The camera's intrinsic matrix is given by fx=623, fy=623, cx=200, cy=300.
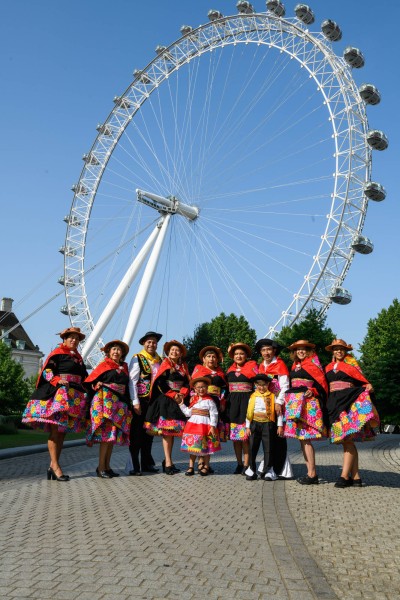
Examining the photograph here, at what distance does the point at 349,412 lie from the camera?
914 cm

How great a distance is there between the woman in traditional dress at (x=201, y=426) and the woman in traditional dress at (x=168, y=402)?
13cm

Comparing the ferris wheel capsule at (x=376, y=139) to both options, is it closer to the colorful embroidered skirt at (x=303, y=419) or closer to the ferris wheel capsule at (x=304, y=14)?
the ferris wheel capsule at (x=304, y=14)

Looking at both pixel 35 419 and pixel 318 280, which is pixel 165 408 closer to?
pixel 35 419

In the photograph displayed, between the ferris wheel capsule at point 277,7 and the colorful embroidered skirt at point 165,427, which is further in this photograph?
the ferris wheel capsule at point 277,7

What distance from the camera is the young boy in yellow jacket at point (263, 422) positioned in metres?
9.80

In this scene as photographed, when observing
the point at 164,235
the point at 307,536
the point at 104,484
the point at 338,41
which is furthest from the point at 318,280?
the point at 307,536

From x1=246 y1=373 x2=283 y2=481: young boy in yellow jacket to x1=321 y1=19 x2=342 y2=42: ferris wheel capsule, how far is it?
905 inches

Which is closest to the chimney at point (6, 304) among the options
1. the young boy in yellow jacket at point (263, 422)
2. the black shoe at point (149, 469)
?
the black shoe at point (149, 469)

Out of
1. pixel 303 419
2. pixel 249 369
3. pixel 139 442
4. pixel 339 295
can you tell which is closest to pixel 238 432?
pixel 249 369

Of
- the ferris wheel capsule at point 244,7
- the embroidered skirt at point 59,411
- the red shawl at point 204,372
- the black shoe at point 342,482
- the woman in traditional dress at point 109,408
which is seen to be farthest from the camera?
the ferris wheel capsule at point 244,7

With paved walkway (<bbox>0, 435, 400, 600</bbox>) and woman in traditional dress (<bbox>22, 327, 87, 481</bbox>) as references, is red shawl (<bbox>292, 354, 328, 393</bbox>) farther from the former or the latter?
woman in traditional dress (<bbox>22, 327, 87, 481</bbox>)

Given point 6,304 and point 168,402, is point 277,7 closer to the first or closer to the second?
point 168,402

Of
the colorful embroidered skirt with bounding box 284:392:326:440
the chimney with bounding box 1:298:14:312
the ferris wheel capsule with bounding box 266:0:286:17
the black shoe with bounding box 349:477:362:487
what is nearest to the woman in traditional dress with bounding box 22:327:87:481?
the colorful embroidered skirt with bounding box 284:392:326:440

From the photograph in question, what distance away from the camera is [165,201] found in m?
29.4
